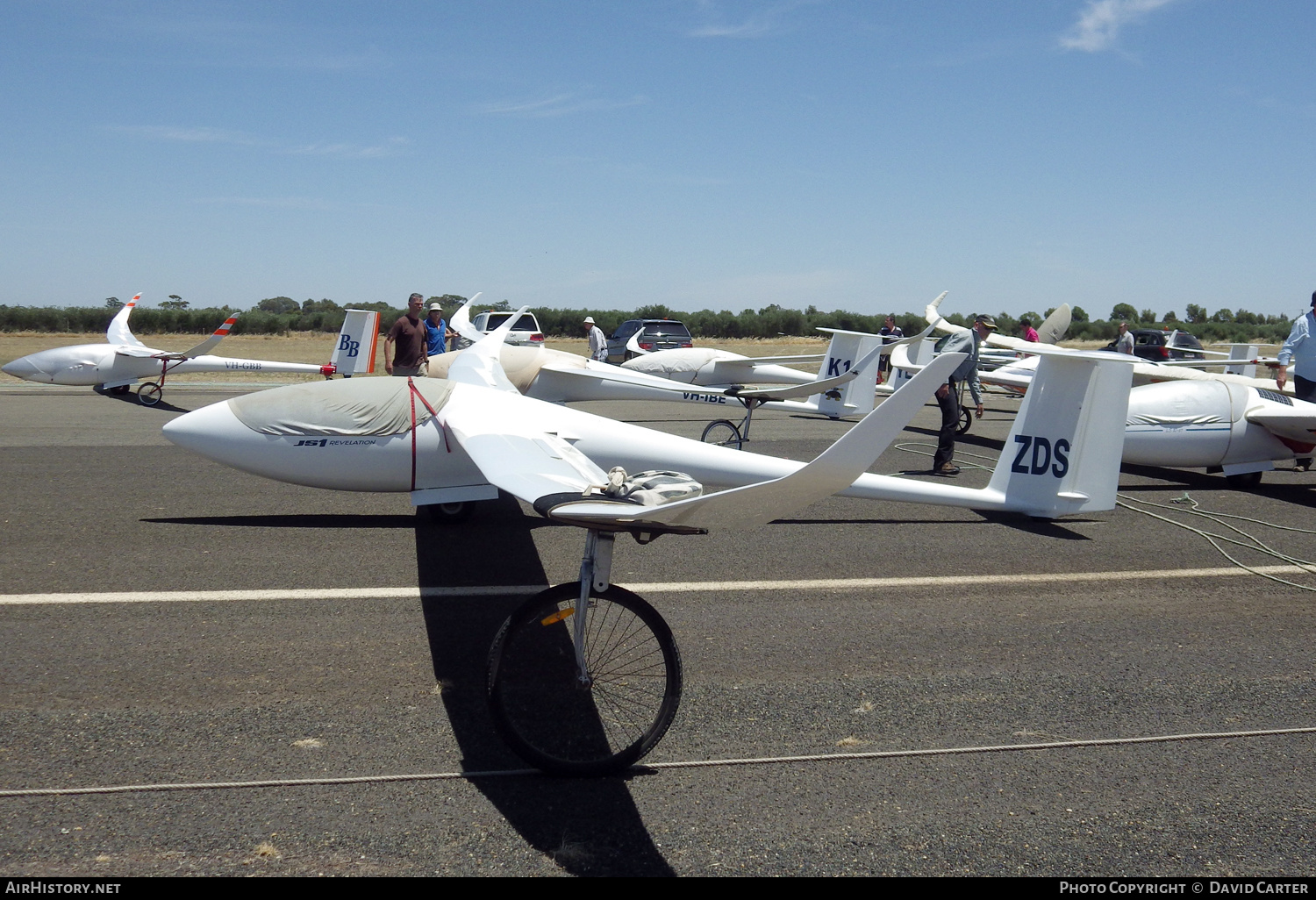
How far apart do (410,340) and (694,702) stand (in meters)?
10.6

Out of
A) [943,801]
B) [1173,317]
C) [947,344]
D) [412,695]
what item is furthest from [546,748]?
[1173,317]

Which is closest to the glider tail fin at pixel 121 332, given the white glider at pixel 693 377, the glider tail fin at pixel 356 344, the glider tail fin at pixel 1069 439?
the glider tail fin at pixel 356 344

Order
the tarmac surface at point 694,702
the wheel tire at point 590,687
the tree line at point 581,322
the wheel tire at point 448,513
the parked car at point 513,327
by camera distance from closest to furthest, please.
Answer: the tarmac surface at point 694,702, the wheel tire at point 590,687, the wheel tire at point 448,513, the parked car at point 513,327, the tree line at point 581,322

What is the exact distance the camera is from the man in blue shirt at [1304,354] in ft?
37.0

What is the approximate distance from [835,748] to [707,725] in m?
0.61

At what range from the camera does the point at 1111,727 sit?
4430 millimetres

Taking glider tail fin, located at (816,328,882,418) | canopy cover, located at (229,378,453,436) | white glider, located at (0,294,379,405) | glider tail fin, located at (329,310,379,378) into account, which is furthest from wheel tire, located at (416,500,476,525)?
glider tail fin, located at (329,310,379,378)

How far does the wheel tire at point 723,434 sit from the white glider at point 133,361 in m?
9.59

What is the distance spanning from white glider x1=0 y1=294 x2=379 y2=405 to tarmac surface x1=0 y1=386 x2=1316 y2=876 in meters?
12.1

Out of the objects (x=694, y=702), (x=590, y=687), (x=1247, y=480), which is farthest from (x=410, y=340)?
(x=1247, y=480)

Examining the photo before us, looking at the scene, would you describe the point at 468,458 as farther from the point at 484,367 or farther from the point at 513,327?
the point at 513,327

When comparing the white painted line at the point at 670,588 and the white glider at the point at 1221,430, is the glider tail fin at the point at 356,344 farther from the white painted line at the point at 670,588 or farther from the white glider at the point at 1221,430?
the white painted line at the point at 670,588

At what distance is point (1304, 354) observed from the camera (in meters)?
11.5

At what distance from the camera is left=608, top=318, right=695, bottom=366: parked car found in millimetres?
29422
